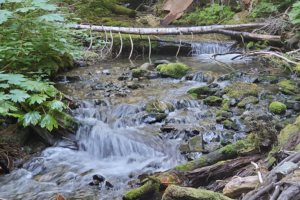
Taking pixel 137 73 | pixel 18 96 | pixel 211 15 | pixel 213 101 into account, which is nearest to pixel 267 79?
pixel 213 101

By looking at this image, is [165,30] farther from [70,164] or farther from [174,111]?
[70,164]

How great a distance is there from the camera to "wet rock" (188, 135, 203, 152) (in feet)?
13.7

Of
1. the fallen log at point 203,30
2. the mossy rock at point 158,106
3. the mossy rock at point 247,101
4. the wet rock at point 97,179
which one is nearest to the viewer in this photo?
the wet rock at point 97,179

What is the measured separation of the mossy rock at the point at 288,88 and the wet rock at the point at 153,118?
384 cm

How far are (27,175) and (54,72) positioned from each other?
463cm

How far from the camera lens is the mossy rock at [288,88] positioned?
6688 mm

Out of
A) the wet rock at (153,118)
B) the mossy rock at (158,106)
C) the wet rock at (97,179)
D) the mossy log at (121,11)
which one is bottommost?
the wet rock at (97,179)

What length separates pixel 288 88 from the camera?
6820mm

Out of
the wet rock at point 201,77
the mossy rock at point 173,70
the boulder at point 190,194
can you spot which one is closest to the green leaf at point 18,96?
the boulder at point 190,194

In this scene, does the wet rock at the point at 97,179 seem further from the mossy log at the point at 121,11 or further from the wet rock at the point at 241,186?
the mossy log at the point at 121,11

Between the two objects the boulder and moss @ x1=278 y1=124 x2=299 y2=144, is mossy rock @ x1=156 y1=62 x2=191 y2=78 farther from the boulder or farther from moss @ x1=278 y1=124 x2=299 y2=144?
the boulder

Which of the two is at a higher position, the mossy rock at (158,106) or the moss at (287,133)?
the moss at (287,133)

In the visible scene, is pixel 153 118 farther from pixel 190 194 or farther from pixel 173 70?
pixel 173 70

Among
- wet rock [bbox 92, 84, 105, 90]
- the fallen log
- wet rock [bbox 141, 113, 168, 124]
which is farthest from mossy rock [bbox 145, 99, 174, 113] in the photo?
the fallen log
